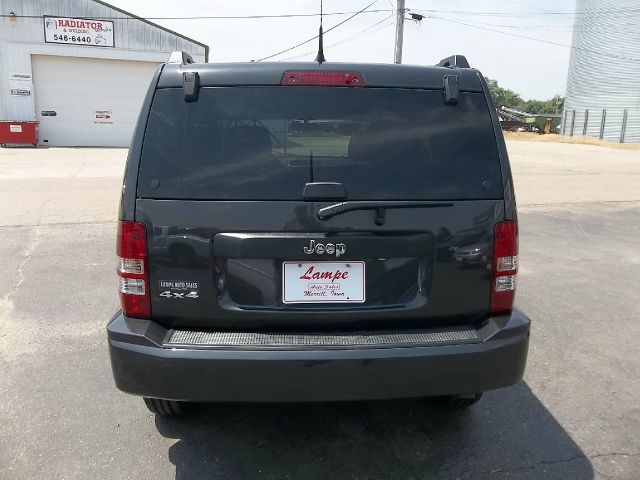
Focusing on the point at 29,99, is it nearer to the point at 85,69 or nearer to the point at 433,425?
the point at 85,69

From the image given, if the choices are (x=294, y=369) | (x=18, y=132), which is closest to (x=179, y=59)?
(x=294, y=369)

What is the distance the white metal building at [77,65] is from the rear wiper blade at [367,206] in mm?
24213

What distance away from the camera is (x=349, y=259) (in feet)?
8.11

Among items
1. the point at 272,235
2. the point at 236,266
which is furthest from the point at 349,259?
the point at 236,266

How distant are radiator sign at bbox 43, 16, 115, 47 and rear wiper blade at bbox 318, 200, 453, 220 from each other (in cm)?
2463

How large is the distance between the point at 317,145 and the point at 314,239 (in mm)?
479

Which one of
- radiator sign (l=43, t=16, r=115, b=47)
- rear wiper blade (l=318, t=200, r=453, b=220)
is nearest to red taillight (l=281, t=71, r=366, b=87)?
rear wiper blade (l=318, t=200, r=453, b=220)

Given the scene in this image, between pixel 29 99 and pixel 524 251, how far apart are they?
885 inches

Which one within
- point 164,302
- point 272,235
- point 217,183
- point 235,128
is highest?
point 235,128

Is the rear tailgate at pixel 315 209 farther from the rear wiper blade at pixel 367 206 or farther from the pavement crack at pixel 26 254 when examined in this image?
the pavement crack at pixel 26 254

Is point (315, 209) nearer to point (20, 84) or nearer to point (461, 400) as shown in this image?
point (461, 400)

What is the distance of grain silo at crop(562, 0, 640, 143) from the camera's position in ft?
139

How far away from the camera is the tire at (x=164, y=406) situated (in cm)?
292

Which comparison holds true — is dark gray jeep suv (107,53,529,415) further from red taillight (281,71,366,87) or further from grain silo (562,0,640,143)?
grain silo (562,0,640,143)
